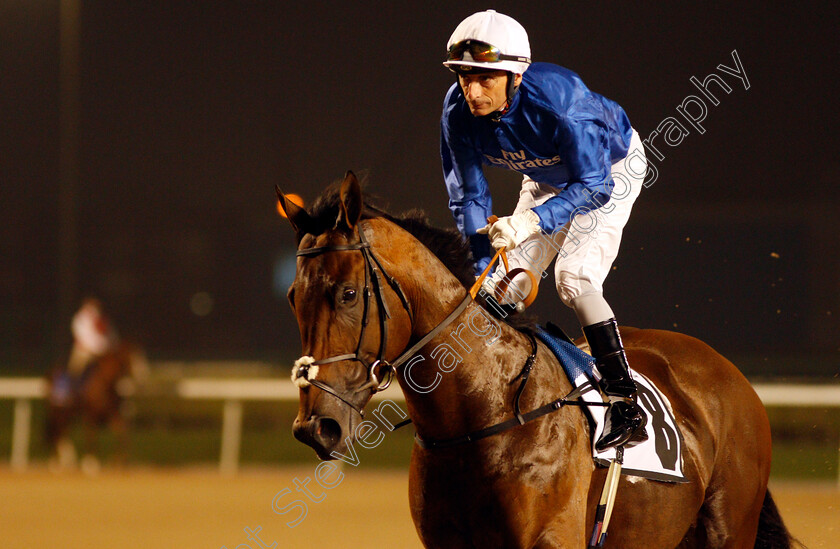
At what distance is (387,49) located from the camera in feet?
45.2

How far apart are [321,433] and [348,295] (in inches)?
11.0

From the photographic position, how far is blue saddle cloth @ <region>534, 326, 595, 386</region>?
2.23 metres

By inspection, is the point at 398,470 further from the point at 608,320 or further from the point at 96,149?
the point at 96,149

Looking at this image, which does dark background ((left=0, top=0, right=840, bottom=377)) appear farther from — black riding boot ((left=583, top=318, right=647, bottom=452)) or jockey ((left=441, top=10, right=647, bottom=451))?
black riding boot ((left=583, top=318, right=647, bottom=452))

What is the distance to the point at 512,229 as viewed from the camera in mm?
2086

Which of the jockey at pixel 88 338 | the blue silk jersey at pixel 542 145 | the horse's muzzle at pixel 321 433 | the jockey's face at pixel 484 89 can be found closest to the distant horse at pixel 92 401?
the jockey at pixel 88 338

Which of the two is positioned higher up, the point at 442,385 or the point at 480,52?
the point at 480,52

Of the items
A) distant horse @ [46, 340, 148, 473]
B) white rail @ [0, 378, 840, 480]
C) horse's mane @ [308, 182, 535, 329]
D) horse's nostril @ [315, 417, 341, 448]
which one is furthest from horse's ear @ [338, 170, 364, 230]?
distant horse @ [46, 340, 148, 473]

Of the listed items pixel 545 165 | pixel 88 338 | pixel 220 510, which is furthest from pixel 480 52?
pixel 88 338

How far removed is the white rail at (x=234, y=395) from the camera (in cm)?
633

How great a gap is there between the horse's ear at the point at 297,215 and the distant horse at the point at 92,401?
20.2ft

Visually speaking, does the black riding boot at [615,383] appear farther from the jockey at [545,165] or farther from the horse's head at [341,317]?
the horse's head at [341,317]

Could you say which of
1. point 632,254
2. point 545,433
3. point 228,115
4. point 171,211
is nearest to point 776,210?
point 632,254

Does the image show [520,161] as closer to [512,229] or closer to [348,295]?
[512,229]
